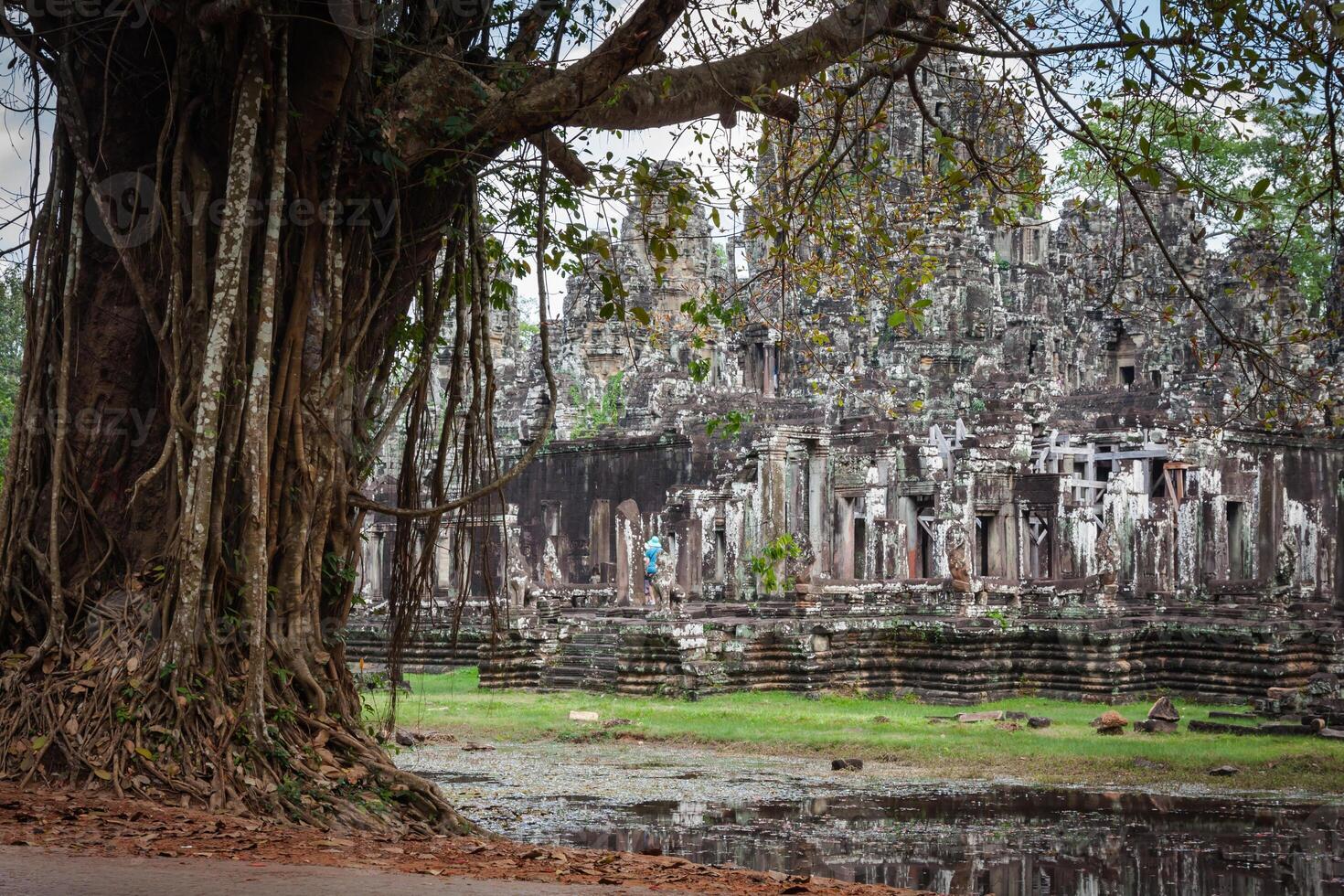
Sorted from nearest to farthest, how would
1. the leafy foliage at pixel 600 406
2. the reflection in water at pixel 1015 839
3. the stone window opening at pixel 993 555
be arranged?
the reflection in water at pixel 1015 839, the stone window opening at pixel 993 555, the leafy foliage at pixel 600 406

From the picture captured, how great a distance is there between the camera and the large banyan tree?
5.67 meters

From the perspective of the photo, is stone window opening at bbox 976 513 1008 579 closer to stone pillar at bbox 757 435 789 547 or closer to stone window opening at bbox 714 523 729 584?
stone pillar at bbox 757 435 789 547

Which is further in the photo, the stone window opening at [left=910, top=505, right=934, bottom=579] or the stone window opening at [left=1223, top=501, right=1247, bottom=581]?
the stone window opening at [left=910, top=505, right=934, bottom=579]

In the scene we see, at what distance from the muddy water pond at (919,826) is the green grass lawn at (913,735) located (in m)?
0.69

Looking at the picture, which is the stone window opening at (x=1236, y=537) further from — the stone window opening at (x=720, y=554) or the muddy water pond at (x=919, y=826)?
the muddy water pond at (x=919, y=826)

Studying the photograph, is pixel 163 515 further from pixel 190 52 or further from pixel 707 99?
pixel 707 99

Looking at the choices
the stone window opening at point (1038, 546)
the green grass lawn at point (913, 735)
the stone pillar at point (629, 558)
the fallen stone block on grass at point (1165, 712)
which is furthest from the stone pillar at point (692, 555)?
the fallen stone block on grass at point (1165, 712)

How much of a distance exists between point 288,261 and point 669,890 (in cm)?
297

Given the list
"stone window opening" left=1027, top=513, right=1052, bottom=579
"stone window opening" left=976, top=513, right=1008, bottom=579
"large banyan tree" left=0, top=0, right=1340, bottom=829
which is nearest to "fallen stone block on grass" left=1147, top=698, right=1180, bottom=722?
"stone window opening" left=976, top=513, right=1008, bottom=579

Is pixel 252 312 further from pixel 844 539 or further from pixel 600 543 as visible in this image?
pixel 600 543

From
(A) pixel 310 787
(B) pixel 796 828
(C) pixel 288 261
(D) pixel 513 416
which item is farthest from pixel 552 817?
(D) pixel 513 416

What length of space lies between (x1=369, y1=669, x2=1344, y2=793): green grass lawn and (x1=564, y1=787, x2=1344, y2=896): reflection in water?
1104 mm

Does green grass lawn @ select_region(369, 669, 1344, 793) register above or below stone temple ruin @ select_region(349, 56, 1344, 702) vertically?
below

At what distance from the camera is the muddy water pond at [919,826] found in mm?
7266
